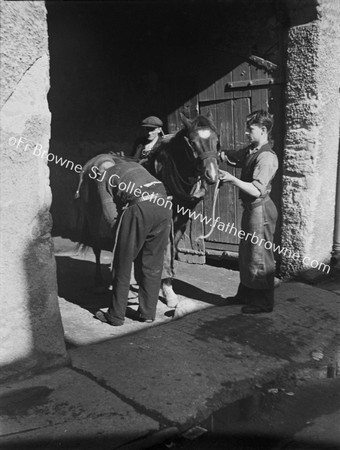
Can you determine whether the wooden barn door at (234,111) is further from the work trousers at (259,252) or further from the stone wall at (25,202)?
the stone wall at (25,202)

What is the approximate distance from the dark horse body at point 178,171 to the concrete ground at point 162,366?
696mm

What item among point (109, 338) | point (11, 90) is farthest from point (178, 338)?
point (11, 90)

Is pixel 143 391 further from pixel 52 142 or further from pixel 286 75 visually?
pixel 52 142

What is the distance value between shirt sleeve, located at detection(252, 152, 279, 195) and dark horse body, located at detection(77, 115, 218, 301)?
370 millimetres

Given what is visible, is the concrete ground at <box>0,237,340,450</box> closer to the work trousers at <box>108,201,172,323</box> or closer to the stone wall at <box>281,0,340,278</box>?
the work trousers at <box>108,201,172,323</box>

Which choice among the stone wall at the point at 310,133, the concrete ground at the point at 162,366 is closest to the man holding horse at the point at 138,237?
the concrete ground at the point at 162,366

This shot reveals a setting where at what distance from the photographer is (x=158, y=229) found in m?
4.23

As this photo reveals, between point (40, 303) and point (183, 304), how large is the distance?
6.20 feet

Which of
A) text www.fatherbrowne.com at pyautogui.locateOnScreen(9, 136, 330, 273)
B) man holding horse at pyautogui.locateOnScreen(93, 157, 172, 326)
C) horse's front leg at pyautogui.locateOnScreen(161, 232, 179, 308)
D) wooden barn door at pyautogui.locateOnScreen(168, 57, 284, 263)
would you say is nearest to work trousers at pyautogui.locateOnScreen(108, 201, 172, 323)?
man holding horse at pyautogui.locateOnScreen(93, 157, 172, 326)

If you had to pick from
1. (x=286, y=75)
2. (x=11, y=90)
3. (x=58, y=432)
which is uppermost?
(x=286, y=75)

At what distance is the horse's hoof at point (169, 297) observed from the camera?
4.84 meters

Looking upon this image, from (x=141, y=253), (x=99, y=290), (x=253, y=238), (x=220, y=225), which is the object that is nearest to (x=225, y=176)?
(x=253, y=238)

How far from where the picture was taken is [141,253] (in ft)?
14.1

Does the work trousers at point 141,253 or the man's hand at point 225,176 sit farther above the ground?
the man's hand at point 225,176
